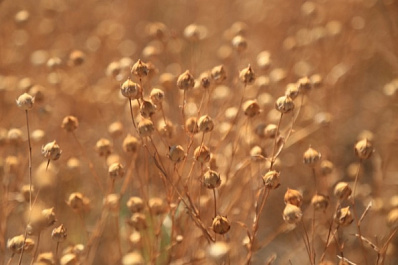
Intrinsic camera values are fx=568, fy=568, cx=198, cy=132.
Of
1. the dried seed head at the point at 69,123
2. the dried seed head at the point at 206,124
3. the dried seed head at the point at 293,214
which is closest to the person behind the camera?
the dried seed head at the point at 293,214

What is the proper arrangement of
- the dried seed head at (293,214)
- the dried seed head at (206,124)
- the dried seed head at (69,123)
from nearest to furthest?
the dried seed head at (293,214) < the dried seed head at (206,124) < the dried seed head at (69,123)

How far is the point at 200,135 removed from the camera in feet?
4.24

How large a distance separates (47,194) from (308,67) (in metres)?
0.72

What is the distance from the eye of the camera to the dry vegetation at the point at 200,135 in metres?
0.91

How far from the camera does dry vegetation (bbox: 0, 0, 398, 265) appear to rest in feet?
2.99

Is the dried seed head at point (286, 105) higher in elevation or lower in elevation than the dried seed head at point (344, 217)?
higher

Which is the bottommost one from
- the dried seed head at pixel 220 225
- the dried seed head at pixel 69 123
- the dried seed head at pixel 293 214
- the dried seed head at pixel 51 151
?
the dried seed head at pixel 220 225

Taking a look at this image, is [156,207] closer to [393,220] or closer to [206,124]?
[206,124]

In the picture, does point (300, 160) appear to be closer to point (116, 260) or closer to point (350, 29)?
point (350, 29)

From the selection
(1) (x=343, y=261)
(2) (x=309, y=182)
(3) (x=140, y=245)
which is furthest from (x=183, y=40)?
(1) (x=343, y=261)

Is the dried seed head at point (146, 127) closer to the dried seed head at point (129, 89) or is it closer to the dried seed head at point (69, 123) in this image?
the dried seed head at point (129, 89)

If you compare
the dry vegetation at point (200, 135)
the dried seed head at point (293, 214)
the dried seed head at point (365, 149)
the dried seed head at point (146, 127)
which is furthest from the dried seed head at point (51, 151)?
the dried seed head at point (365, 149)

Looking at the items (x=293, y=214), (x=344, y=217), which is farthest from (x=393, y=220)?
(x=293, y=214)

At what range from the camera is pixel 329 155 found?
52.5 inches
